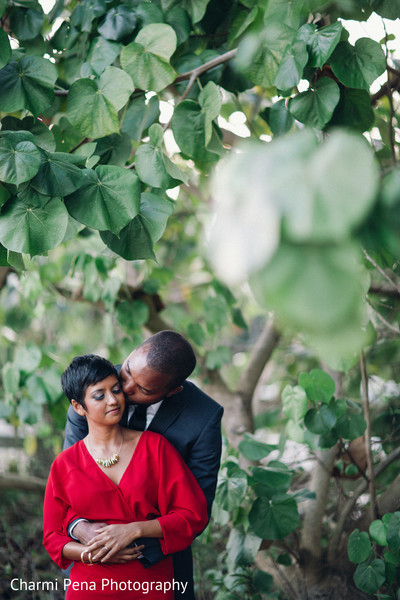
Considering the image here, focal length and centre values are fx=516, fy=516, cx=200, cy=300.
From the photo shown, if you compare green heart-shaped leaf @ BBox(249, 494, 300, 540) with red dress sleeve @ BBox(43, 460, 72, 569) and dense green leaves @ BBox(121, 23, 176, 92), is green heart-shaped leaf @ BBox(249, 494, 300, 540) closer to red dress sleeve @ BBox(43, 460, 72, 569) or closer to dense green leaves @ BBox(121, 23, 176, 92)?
red dress sleeve @ BBox(43, 460, 72, 569)

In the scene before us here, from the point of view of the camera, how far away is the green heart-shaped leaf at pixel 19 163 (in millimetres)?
1061

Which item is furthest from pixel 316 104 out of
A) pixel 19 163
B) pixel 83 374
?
pixel 83 374

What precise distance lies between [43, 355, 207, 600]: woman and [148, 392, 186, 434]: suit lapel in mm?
122

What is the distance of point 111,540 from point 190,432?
38cm

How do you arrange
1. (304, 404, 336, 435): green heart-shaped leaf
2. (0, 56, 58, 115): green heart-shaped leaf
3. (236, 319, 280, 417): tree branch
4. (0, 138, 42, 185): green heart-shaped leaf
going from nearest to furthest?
(0, 138, 42, 185): green heart-shaped leaf → (0, 56, 58, 115): green heart-shaped leaf → (304, 404, 336, 435): green heart-shaped leaf → (236, 319, 280, 417): tree branch

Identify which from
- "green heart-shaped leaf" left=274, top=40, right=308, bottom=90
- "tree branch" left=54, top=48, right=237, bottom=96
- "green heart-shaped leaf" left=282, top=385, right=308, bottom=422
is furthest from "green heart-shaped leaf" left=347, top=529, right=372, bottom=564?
"tree branch" left=54, top=48, right=237, bottom=96

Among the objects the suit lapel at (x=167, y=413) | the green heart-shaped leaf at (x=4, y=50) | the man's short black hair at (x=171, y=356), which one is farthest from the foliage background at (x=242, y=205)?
the suit lapel at (x=167, y=413)

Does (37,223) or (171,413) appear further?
(171,413)

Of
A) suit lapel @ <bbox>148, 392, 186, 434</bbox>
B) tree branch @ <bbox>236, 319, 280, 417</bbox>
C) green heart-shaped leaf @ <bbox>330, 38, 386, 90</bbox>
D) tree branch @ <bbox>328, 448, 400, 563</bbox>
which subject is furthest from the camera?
tree branch @ <bbox>236, 319, 280, 417</bbox>

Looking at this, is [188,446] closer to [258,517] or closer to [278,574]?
[258,517]

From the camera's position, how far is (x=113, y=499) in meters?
1.36

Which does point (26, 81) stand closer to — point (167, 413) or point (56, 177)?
point (56, 177)

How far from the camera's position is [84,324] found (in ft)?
14.2

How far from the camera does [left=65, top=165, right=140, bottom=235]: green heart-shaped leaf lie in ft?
3.70
